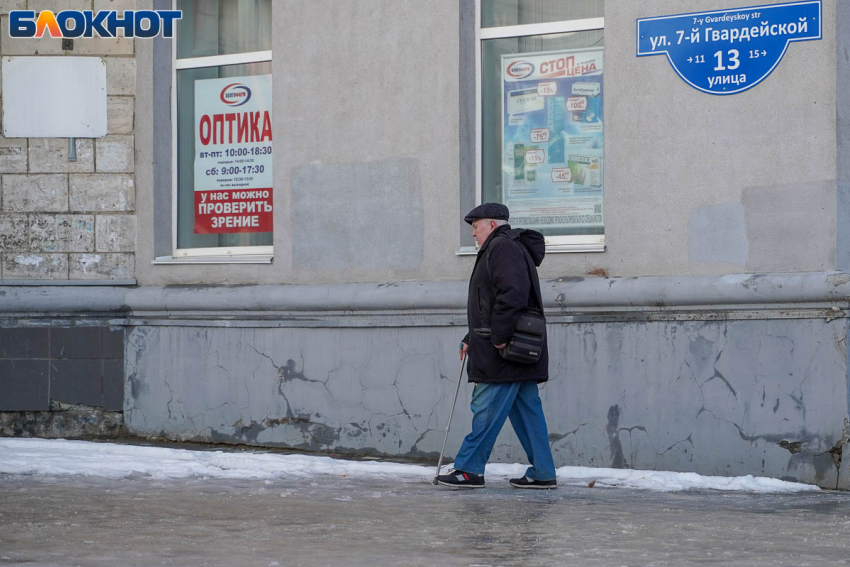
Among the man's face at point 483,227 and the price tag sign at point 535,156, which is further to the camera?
the price tag sign at point 535,156

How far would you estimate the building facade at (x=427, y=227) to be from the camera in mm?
7766

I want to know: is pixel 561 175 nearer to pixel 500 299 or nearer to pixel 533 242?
pixel 533 242

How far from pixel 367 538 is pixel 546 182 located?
393cm

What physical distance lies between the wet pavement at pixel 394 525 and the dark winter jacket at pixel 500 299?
72cm

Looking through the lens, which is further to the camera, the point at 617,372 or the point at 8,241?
the point at 8,241

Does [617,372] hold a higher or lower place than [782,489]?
higher

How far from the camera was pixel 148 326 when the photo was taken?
33.2ft

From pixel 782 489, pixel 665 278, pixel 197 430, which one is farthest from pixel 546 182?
pixel 197 430

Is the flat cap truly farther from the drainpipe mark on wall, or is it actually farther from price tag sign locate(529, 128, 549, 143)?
the drainpipe mark on wall

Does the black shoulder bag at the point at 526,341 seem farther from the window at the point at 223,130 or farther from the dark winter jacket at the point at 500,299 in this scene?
the window at the point at 223,130

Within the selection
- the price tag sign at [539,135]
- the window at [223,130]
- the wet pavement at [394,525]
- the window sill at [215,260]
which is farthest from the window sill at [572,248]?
the window at [223,130]

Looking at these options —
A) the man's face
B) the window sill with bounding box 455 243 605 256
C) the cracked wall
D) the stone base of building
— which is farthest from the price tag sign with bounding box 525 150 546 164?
the stone base of building

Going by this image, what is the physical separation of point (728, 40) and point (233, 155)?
13.9ft

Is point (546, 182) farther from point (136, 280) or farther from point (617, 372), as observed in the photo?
point (136, 280)
